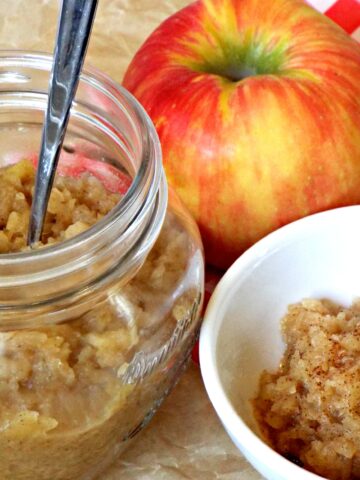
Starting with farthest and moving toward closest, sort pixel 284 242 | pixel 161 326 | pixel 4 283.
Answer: pixel 284 242
pixel 161 326
pixel 4 283

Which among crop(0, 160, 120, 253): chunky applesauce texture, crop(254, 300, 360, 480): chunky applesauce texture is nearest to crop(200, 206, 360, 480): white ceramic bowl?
crop(254, 300, 360, 480): chunky applesauce texture

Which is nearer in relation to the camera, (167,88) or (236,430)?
(236,430)

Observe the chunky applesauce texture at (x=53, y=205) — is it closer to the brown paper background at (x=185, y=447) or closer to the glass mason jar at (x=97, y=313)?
the glass mason jar at (x=97, y=313)

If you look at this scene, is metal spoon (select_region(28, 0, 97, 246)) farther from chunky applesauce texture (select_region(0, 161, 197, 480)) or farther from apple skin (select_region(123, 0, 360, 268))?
apple skin (select_region(123, 0, 360, 268))

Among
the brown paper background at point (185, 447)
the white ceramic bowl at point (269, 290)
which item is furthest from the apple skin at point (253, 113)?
the brown paper background at point (185, 447)

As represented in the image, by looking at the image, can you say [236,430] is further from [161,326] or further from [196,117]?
[196,117]

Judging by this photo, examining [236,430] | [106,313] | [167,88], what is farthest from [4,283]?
[167,88]
